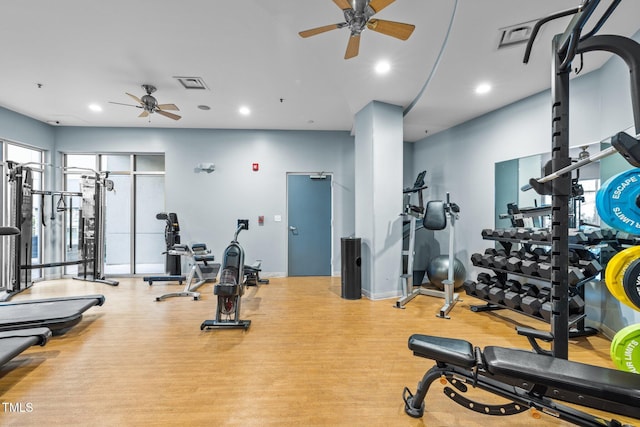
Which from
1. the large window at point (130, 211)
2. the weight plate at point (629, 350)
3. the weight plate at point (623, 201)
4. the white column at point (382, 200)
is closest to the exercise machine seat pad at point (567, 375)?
the weight plate at point (629, 350)

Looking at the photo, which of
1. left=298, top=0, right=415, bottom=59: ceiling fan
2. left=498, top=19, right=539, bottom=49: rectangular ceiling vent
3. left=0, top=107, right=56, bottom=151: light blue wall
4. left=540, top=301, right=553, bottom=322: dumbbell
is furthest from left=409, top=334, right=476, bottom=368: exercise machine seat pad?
left=0, top=107, right=56, bottom=151: light blue wall

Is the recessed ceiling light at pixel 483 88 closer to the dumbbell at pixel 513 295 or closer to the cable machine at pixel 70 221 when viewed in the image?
the dumbbell at pixel 513 295

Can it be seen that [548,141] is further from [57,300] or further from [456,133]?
[57,300]

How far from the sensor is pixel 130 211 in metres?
5.66

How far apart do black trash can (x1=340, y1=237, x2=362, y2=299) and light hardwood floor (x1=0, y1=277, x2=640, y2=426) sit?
0.36 metres

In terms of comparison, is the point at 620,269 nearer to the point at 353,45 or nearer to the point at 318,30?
the point at 353,45

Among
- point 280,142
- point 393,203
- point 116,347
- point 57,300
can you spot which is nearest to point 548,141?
point 393,203

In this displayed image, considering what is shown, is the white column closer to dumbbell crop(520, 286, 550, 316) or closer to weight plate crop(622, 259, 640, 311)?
dumbbell crop(520, 286, 550, 316)

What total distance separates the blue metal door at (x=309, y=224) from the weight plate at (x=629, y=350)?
4468 mm

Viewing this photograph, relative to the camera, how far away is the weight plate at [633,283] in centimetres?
162

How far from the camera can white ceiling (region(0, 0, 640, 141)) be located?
94.7 inches

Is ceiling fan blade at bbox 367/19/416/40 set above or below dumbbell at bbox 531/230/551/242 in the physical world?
above

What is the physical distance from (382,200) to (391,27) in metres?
2.43

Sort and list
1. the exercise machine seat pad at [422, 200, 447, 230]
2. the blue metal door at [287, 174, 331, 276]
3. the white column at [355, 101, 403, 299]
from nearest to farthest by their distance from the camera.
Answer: the exercise machine seat pad at [422, 200, 447, 230] → the white column at [355, 101, 403, 299] → the blue metal door at [287, 174, 331, 276]
